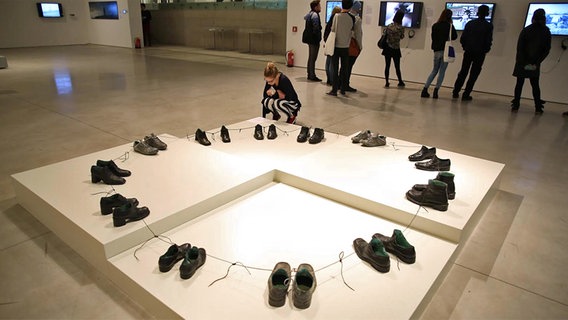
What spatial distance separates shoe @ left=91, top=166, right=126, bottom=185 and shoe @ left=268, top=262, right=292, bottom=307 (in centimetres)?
164

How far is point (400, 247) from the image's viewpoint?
2.45 meters

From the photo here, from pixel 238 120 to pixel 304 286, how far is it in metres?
4.11

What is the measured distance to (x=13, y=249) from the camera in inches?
108

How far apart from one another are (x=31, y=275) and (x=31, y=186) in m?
0.90

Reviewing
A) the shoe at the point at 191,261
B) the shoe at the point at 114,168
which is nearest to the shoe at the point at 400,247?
the shoe at the point at 191,261

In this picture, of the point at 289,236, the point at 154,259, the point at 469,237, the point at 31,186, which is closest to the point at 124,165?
the point at 31,186

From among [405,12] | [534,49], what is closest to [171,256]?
[534,49]

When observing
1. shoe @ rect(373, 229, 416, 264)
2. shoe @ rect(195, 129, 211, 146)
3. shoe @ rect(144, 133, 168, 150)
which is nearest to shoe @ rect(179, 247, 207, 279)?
shoe @ rect(373, 229, 416, 264)

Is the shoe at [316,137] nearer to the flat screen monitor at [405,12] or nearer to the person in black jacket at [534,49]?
the person in black jacket at [534,49]

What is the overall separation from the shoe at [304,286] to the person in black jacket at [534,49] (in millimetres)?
6309

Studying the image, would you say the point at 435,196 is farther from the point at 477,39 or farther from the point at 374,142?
the point at 477,39

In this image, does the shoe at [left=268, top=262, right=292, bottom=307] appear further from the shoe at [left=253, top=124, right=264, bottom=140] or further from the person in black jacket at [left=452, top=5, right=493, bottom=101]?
the person in black jacket at [left=452, top=5, right=493, bottom=101]

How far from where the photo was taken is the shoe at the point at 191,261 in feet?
7.32

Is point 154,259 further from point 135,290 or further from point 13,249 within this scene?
point 13,249
